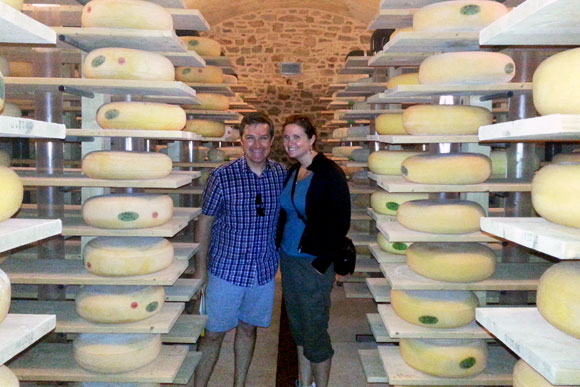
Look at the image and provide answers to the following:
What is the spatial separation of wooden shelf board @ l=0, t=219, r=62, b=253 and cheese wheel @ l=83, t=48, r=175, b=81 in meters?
1.16

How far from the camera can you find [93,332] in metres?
2.44

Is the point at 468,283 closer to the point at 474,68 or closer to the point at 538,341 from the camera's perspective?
the point at 474,68

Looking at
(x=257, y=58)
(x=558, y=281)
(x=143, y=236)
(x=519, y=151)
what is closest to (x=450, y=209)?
(x=519, y=151)

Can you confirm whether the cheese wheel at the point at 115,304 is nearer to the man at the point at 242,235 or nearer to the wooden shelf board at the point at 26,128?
the man at the point at 242,235

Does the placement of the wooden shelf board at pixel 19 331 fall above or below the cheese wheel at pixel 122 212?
below

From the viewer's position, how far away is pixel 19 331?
4.10 ft

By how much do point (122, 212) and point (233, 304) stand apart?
767 millimetres

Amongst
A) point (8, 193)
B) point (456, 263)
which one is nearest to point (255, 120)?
point (456, 263)

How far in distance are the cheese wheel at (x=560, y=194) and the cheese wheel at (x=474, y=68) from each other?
3.27 ft

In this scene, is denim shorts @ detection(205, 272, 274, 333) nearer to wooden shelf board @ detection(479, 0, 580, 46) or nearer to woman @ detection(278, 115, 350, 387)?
woman @ detection(278, 115, 350, 387)

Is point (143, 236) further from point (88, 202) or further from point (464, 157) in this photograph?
point (464, 157)

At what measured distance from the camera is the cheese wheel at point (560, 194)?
122cm

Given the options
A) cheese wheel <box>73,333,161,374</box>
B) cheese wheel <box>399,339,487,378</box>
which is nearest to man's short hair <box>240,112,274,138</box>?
cheese wheel <box>73,333,161,374</box>

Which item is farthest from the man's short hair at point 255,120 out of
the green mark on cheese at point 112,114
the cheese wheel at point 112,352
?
the cheese wheel at point 112,352
